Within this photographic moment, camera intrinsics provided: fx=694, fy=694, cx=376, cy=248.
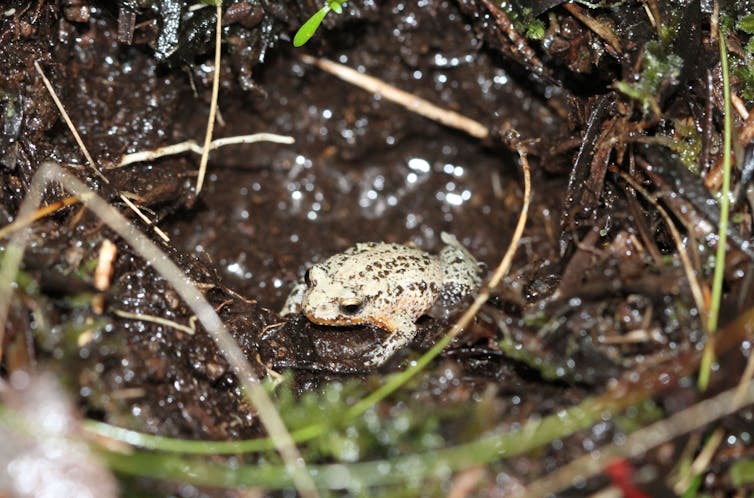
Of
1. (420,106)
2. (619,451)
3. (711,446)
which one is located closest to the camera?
(619,451)

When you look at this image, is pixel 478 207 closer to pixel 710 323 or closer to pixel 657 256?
pixel 657 256

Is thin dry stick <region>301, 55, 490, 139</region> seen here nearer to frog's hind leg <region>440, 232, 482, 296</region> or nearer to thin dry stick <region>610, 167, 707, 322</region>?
frog's hind leg <region>440, 232, 482, 296</region>

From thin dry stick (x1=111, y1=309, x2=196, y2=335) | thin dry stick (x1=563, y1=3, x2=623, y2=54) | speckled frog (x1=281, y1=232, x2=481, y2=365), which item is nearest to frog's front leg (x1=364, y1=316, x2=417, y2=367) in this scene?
speckled frog (x1=281, y1=232, x2=481, y2=365)

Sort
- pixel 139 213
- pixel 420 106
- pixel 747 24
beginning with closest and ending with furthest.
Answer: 1. pixel 747 24
2. pixel 139 213
3. pixel 420 106

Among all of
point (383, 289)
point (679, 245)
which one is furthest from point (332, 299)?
point (679, 245)

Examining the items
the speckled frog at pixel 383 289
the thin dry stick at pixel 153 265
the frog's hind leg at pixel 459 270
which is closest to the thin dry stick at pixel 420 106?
the frog's hind leg at pixel 459 270

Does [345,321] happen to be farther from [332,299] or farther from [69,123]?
[69,123]

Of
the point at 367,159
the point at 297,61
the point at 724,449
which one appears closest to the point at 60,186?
the point at 297,61
